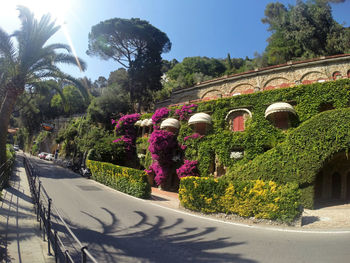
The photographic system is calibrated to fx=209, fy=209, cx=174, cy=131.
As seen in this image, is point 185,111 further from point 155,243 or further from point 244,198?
point 155,243

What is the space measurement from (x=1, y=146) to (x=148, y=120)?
48.0 feet

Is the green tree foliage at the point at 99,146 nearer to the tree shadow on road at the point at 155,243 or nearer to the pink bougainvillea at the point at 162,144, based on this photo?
the pink bougainvillea at the point at 162,144

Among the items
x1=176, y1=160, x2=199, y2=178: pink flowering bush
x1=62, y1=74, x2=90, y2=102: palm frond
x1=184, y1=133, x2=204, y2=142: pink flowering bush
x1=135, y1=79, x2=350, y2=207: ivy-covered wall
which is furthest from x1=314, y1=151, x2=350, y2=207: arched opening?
x1=62, y1=74, x2=90, y2=102: palm frond

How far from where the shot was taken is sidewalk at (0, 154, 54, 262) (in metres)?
4.50

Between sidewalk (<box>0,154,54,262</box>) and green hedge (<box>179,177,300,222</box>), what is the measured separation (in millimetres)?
6724

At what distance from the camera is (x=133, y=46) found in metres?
33.4

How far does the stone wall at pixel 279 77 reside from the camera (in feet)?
64.4

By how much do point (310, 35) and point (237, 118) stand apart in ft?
85.2

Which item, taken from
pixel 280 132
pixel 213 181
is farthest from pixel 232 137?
pixel 213 181

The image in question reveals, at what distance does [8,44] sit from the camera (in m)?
10.5

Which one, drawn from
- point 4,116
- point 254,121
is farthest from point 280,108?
point 4,116

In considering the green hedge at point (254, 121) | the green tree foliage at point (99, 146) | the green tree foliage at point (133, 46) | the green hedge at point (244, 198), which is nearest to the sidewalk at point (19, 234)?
the green hedge at point (244, 198)

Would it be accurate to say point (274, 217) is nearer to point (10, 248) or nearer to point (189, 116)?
point (10, 248)

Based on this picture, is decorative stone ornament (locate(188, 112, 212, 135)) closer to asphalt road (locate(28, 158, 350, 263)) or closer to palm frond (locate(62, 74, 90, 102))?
palm frond (locate(62, 74, 90, 102))
